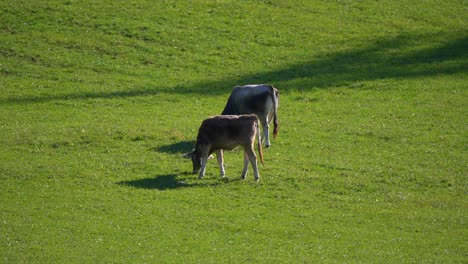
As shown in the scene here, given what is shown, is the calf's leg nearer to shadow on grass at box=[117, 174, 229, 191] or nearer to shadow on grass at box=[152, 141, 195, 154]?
shadow on grass at box=[152, 141, 195, 154]

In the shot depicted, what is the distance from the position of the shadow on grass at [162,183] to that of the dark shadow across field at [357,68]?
11.3 metres

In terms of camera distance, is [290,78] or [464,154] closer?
[464,154]

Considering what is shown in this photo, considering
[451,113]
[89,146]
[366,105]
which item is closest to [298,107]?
[366,105]

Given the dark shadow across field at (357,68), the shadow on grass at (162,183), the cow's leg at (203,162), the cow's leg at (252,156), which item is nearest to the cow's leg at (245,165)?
the cow's leg at (252,156)

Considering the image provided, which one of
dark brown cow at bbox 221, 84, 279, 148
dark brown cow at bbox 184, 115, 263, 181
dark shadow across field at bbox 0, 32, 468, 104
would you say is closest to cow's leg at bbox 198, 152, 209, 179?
dark brown cow at bbox 184, 115, 263, 181

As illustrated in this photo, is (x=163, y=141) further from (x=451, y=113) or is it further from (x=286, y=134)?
(x=451, y=113)

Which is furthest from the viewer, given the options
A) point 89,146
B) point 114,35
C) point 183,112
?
point 114,35

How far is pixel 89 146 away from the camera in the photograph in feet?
103

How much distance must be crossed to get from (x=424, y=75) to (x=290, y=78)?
6.30m

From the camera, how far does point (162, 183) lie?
27.8 metres

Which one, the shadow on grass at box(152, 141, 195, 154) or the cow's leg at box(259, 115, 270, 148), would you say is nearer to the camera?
the shadow on grass at box(152, 141, 195, 154)

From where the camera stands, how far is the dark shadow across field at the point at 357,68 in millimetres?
39625

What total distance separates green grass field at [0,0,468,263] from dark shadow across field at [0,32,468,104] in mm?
135

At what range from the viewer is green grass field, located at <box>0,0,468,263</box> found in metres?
23.8
